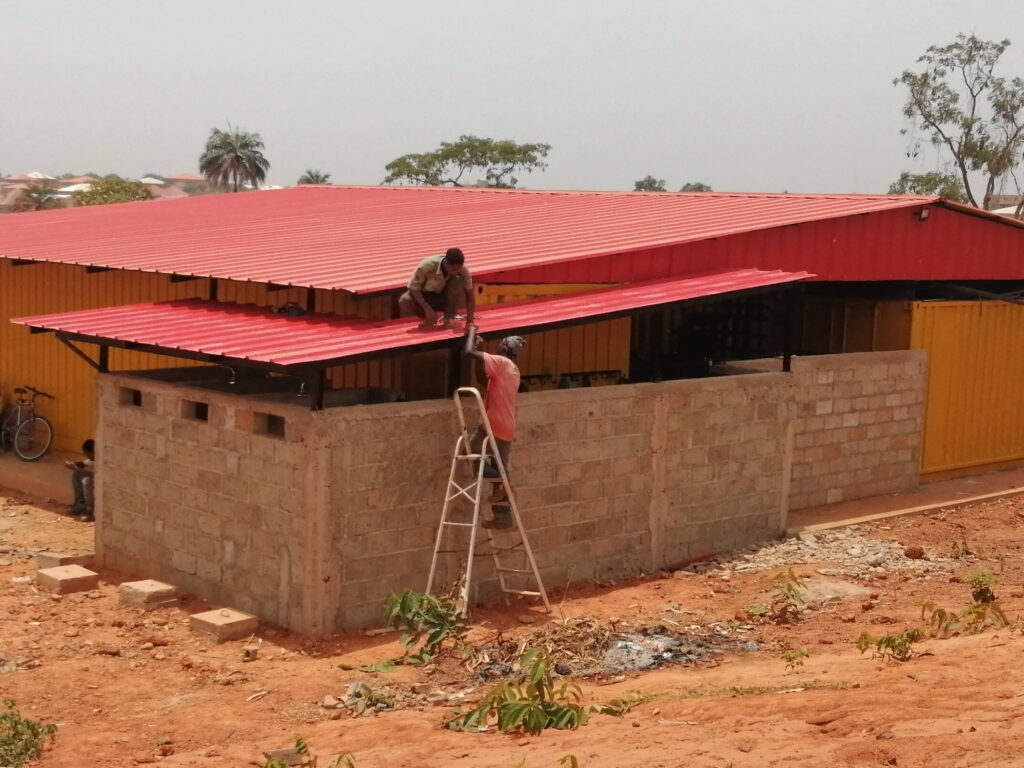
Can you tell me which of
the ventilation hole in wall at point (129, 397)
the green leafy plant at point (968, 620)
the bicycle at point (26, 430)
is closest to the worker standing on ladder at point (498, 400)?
the ventilation hole in wall at point (129, 397)

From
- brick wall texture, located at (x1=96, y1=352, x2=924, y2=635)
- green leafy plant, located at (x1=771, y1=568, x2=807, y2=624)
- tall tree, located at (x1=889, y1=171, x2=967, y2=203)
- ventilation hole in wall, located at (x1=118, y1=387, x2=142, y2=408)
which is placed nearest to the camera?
brick wall texture, located at (x1=96, y1=352, x2=924, y2=635)

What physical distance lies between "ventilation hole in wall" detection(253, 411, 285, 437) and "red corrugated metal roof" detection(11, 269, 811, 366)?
1.66ft

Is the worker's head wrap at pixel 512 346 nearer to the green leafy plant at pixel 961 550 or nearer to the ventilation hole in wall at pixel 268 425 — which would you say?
the ventilation hole in wall at pixel 268 425

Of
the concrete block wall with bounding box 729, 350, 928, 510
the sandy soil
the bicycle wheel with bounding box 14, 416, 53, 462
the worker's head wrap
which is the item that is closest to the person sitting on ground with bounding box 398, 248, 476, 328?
the worker's head wrap

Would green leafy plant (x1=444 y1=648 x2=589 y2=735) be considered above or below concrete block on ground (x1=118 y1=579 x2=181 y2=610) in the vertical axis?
above

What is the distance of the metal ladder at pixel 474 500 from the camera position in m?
9.91

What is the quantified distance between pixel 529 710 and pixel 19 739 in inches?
113

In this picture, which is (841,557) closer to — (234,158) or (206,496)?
(206,496)

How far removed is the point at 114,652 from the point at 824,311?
1071cm

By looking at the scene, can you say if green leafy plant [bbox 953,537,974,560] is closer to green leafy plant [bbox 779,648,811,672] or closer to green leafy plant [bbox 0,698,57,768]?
green leafy plant [bbox 779,648,811,672]

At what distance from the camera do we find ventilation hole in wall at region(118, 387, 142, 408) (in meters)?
11.3

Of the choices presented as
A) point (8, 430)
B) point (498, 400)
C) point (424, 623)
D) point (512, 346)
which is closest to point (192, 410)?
point (498, 400)

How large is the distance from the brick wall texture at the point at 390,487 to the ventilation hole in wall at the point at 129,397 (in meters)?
0.02

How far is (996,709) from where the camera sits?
22.2 feet
